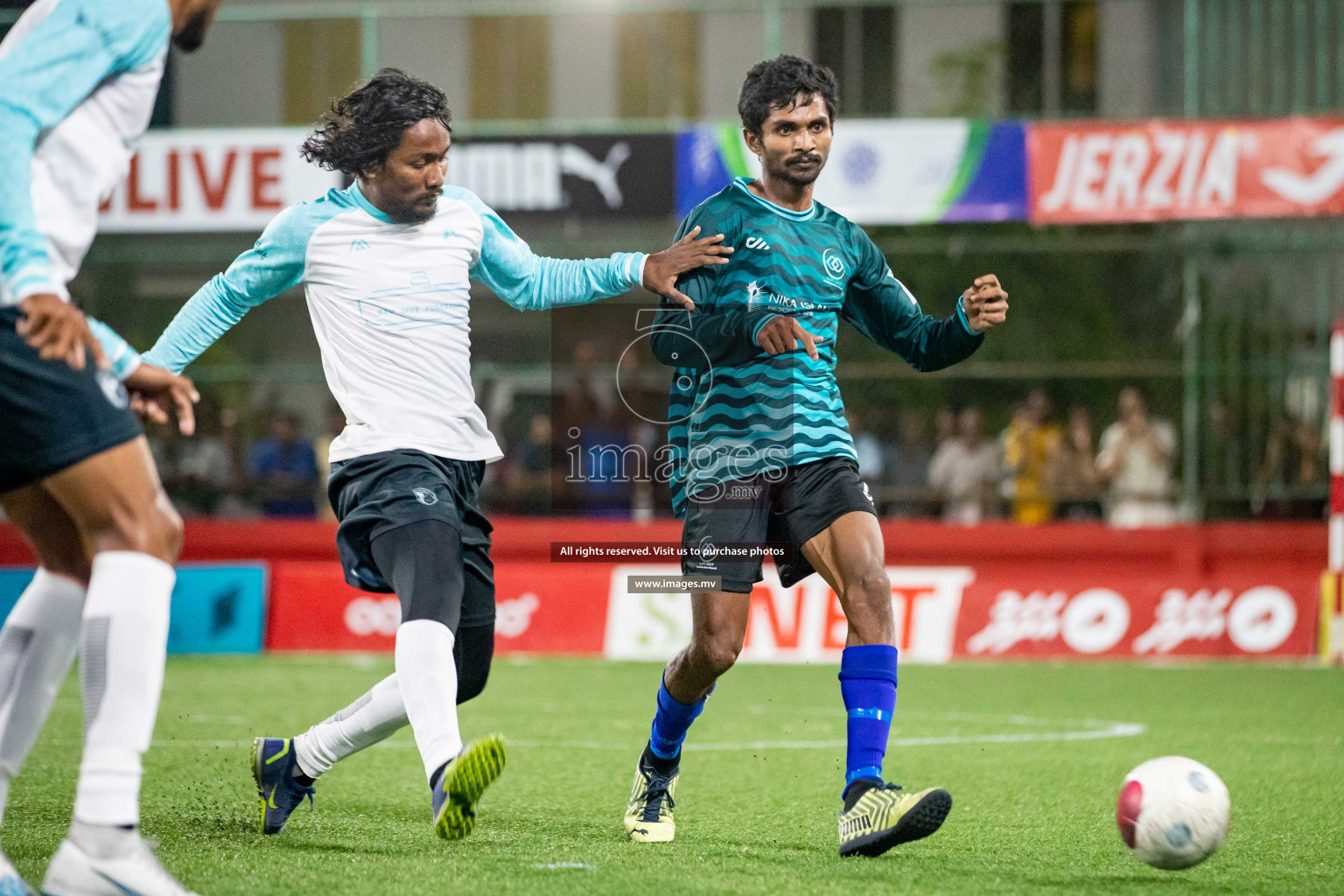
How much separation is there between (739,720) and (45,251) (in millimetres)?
5728

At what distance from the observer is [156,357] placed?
4.39m

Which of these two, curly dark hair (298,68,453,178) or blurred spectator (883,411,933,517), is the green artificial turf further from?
blurred spectator (883,411,933,517)

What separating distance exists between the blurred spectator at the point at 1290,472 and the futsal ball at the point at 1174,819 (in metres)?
9.38

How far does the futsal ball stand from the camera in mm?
4043

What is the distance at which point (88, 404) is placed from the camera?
3273 mm

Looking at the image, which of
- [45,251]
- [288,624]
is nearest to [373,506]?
[45,251]

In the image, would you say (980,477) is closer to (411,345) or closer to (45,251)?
(411,345)

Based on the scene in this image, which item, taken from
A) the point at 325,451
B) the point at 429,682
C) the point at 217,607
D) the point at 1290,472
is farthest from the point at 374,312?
the point at 1290,472

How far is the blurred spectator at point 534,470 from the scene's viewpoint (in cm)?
1340

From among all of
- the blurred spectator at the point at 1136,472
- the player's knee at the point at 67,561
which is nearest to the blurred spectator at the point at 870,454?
the blurred spectator at the point at 1136,472

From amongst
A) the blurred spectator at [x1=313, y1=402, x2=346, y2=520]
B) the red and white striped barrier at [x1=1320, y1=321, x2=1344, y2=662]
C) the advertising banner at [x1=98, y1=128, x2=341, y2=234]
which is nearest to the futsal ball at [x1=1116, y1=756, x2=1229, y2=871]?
the red and white striped barrier at [x1=1320, y1=321, x2=1344, y2=662]

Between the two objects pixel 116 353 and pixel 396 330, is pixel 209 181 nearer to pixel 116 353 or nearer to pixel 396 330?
pixel 396 330

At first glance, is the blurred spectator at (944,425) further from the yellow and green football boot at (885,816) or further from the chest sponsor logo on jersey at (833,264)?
the yellow and green football boot at (885,816)

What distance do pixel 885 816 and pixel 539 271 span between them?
1858mm
